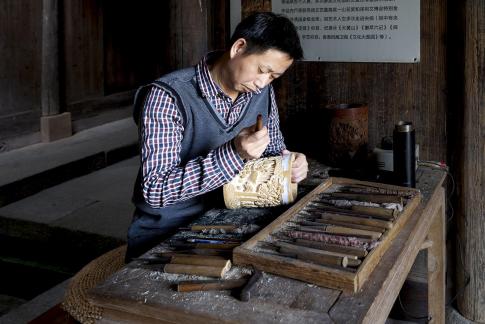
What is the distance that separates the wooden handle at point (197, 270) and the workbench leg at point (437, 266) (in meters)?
1.42

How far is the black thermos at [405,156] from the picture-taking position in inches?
99.4

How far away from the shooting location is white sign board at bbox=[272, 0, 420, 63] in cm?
314

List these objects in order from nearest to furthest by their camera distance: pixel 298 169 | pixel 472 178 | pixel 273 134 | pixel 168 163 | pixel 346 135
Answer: pixel 168 163 < pixel 298 169 < pixel 273 134 < pixel 346 135 < pixel 472 178

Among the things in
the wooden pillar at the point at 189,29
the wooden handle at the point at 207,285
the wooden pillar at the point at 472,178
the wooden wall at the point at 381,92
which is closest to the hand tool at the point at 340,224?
the wooden handle at the point at 207,285

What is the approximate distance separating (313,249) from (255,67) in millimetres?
799

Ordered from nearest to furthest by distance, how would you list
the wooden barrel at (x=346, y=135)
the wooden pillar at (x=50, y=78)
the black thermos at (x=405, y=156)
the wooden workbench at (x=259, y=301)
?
the wooden workbench at (x=259, y=301), the black thermos at (x=405, y=156), the wooden barrel at (x=346, y=135), the wooden pillar at (x=50, y=78)

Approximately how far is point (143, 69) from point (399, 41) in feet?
19.8

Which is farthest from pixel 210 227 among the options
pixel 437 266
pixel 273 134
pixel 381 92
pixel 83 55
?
pixel 83 55

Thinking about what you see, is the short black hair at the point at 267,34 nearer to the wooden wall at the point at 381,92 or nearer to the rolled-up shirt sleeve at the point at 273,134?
the rolled-up shirt sleeve at the point at 273,134

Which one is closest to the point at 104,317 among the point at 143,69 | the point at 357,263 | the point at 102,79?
the point at 357,263

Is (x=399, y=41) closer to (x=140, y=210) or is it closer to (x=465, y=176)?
(x=465, y=176)

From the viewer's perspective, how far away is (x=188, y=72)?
246 centimetres

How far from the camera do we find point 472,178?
3.20 meters

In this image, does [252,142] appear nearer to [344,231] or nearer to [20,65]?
[344,231]
